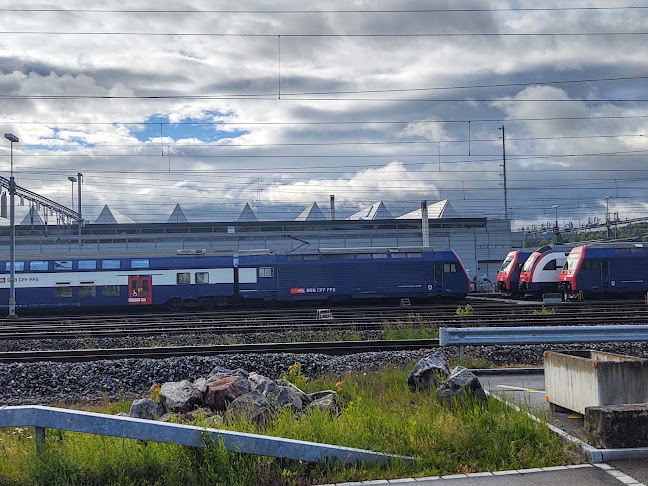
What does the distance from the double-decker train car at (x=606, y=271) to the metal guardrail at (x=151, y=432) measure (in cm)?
3051

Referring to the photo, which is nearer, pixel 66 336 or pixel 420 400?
pixel 420 400

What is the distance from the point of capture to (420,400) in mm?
8359

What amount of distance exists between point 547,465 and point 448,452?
99 cm

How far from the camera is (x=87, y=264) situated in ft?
105

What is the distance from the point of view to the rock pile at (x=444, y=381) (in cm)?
775

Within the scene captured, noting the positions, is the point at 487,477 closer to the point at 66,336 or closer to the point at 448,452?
the point at 448,452

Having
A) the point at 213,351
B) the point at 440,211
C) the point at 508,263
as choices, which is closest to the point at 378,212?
the point at 440,211

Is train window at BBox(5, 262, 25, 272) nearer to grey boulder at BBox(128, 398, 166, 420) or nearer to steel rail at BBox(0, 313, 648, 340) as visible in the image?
steel rail at BBox(0, 313, 648, 340)

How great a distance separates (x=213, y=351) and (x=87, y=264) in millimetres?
19621

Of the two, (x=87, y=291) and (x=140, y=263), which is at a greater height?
(x=140, y=263)

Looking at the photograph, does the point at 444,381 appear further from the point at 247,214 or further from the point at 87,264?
the point at 247,214

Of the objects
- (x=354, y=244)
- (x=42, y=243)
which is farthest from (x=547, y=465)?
(x=42, y=243)

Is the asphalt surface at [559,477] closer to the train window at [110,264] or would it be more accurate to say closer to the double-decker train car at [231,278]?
the double-decker train car at [231,278]

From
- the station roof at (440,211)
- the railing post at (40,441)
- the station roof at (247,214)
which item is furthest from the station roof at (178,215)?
the railing post at (40,441)
